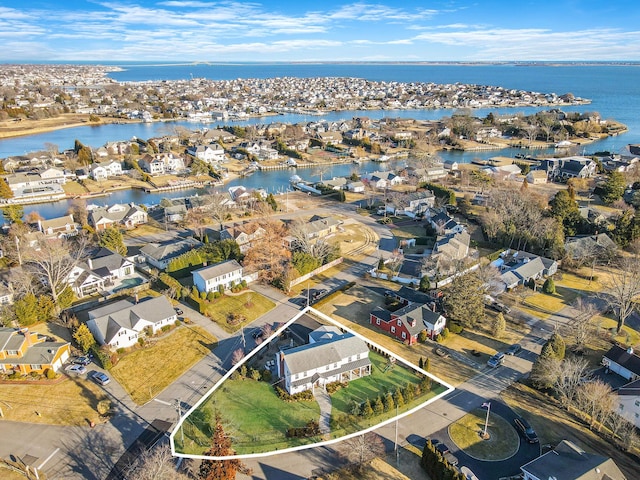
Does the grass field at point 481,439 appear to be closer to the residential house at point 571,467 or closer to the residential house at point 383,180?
the residential house at point 571,467

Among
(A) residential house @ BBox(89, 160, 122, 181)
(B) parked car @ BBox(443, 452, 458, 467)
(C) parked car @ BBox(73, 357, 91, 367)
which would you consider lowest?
(C) parked car @ BBox(73, 357, 91, 367)

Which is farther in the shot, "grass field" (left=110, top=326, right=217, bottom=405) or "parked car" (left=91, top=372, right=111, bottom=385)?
"parked car" (left=91, top=372, right=111, bottom=385)

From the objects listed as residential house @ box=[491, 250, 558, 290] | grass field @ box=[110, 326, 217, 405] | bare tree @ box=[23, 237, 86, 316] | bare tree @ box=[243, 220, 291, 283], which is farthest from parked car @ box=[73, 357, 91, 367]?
residential house @ box=[491, 250, 558, 290]

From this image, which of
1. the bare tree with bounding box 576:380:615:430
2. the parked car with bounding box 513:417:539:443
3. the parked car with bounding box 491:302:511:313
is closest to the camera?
the parked car with bounding box 513:417:539:443

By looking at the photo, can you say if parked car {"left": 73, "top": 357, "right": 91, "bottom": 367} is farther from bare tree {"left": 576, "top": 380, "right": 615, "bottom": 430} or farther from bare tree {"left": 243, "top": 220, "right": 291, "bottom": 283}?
bare tree {"left": 576, "top": 380, "right": 615, "bottom": 430}

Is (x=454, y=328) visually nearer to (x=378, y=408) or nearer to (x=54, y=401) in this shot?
(x=378, y=408)

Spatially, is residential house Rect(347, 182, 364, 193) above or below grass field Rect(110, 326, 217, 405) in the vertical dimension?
above
